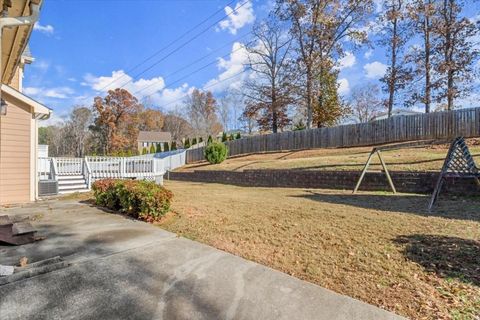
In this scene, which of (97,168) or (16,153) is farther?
(97,168)

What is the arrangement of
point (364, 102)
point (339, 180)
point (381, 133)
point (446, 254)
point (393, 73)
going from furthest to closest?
point (364, 102) < point (393, 73) < point (381, 133) < point (339, 180) < point (446, 254)

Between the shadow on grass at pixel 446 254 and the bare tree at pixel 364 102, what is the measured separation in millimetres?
36892

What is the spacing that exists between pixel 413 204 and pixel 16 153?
1043cm

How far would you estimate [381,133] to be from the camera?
58.0 ft

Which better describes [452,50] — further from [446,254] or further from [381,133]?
[446,254]

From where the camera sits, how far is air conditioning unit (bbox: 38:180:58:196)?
390 inches

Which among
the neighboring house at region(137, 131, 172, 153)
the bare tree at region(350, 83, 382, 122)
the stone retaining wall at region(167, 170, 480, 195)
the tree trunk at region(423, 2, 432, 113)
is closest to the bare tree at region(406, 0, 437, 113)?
the tree trunk at region(423, 2, 432, 113)

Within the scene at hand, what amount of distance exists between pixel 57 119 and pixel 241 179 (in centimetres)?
4816

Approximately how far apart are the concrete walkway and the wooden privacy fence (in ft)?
49.9

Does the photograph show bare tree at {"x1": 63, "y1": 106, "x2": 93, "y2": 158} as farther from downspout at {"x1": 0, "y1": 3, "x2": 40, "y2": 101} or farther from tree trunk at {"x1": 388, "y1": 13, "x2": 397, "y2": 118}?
downspout at {"x1": 0, "y1": 3, "x2": 40, "y2": 101}

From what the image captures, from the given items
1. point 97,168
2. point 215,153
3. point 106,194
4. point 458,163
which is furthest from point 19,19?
point 215,153

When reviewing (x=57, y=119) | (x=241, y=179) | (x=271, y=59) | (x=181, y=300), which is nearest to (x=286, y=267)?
(x=181, y=300)

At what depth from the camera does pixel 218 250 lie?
3930 millimetres

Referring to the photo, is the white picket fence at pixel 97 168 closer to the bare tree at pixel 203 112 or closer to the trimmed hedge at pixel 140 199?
the trimmed hedge at pixel 140 199
